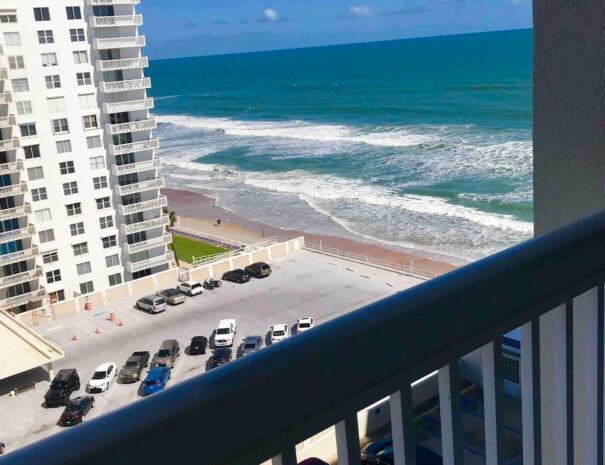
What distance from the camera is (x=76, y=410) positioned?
10.5 meters

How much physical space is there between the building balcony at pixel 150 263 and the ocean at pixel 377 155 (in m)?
4.73

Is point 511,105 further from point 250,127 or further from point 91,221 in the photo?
point 91,221

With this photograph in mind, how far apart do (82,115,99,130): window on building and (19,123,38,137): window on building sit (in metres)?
1.12

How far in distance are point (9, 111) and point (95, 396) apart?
22.1 feet

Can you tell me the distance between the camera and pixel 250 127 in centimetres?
4150

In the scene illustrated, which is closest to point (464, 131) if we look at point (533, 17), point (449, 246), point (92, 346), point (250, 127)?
point (250, 127)

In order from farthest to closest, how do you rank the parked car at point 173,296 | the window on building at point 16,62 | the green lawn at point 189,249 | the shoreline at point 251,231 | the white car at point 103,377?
the green lawn at point 189,249 → the shoreline at point 251,231 → the parked car at point 173,296 → the window on building at point 16,62 → the white car at point 103,377

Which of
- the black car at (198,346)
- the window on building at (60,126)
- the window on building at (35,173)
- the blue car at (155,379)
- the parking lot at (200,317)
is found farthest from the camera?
the window on building at (60,126)

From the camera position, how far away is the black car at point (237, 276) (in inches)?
661

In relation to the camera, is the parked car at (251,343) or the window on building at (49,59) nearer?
the parked car at (251,343)

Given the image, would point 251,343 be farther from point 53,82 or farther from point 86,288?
point 53,82

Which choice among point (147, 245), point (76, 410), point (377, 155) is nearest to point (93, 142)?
point (147, 245)

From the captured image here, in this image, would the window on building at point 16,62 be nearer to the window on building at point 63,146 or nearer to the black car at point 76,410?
the window on building at point 63,146

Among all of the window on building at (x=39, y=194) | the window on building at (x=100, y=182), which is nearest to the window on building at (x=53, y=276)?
the window on building at (x=39, y=194)
